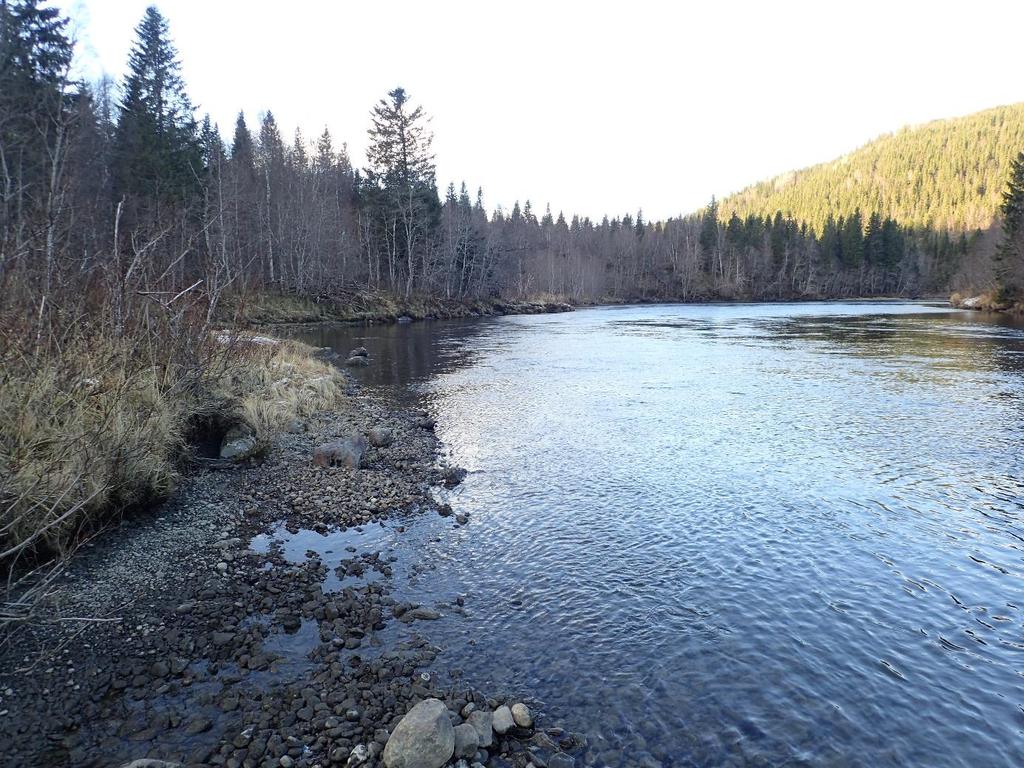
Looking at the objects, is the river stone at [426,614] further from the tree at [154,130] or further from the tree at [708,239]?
the tree at [708,239]

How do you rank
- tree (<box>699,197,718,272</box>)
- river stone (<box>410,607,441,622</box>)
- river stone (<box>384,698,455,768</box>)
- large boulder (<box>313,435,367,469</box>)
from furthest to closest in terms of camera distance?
1. tree (<box>699,197,718,272</box>)
2. large boulder (<box>313,435,367,469</box>)
3. river stone (<box>410,607,441,622</box>)
4. river stone (<box>384,698,455,768</box>)

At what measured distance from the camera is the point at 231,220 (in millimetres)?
44438

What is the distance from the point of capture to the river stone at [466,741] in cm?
454

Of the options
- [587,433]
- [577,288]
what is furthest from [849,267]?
[587,433]

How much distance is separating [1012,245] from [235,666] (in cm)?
7168

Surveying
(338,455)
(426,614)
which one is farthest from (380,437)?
(426,614)

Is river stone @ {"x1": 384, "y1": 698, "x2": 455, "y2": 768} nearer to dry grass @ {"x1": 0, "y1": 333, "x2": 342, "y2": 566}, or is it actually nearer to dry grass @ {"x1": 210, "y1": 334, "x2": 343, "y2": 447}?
dry grass @ {"x1": 0, "y1": 333, "x2": 342, "y2": 566}

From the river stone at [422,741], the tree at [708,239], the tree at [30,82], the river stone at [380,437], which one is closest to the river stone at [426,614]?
the river stone at [422,741]

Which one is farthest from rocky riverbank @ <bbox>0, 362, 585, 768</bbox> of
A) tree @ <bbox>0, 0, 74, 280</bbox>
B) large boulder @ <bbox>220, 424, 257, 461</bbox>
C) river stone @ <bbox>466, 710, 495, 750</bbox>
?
tree @ <bbox>0, 0, 74, 280</bbox>

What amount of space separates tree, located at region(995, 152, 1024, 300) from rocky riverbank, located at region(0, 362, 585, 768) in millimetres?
66890

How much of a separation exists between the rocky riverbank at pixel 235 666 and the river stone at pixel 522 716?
12 millimetres

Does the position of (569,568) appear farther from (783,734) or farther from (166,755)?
(166,755)

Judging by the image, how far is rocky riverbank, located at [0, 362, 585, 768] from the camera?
4.50 metres

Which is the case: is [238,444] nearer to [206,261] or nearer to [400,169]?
[206,261]
